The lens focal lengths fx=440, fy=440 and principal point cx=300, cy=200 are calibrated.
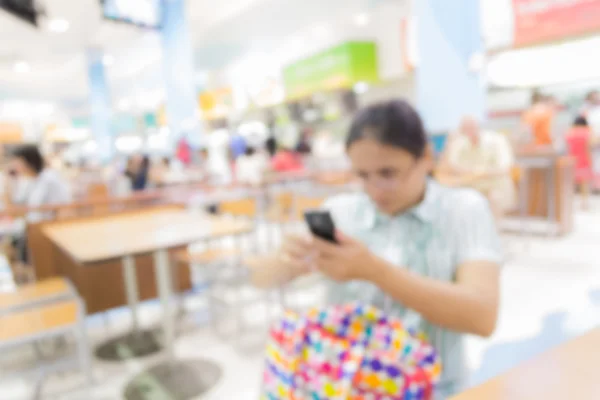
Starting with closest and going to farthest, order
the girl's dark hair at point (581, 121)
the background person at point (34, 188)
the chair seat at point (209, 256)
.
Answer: the chair seat at point (209, 256) → the background person at point (34, 188) → the girl's dark hair at point (581, 121)

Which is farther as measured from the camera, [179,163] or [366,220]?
[179,163]

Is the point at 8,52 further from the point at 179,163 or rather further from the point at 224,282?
the point at 224,282

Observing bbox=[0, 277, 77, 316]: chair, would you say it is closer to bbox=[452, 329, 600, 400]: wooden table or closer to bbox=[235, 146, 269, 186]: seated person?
bbox=[452, 329, 600, 400]: wooden table

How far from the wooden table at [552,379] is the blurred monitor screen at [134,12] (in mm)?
6622

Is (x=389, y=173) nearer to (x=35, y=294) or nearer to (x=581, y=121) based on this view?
(x=35, y=294)

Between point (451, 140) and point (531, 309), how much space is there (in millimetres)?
2188

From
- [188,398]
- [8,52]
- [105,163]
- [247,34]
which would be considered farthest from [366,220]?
[105,163]

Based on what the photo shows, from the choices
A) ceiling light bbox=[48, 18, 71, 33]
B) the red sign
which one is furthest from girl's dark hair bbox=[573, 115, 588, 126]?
ceiling light bbox=[48, 18, 71, 33]

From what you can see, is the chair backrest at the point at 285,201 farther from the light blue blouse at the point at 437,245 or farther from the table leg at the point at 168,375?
the light blue blouse at the point at 437,245

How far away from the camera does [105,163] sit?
1466cm

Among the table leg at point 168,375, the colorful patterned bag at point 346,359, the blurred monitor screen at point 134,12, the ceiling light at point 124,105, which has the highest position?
the ceiling light at point 124,105

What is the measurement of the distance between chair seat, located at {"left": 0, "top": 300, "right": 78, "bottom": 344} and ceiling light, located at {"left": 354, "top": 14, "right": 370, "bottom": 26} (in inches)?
362

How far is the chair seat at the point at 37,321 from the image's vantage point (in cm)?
230

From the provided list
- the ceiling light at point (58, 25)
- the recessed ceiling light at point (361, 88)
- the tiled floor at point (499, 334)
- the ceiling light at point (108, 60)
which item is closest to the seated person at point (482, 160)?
the tiled floor at point (499, 334)
